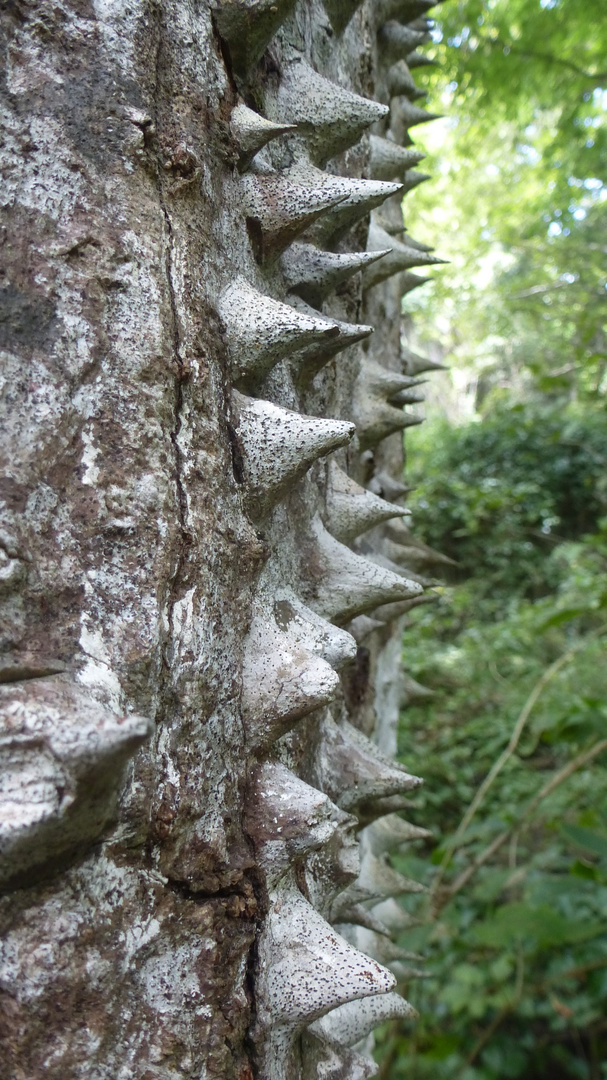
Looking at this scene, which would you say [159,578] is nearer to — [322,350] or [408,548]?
[322,350]

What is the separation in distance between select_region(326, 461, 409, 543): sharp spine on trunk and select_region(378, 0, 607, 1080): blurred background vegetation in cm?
69

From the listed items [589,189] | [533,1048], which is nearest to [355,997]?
[533,1048]

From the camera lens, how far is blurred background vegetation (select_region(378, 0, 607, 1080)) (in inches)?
91.7

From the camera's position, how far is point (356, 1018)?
27.6 inches

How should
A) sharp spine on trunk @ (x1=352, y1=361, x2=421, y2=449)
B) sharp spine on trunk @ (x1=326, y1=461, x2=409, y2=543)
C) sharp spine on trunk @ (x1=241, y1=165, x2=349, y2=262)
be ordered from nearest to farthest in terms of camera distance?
A: sharp spine on trunk @ (x1=241, y1=165, x2=349, y2=262) < sharp spine on trunk @ (x1=326, y1=461, x2=409, y2=543) < sharp spine on trunk @ (x1=352, y1=361, x2=421, y2=449)

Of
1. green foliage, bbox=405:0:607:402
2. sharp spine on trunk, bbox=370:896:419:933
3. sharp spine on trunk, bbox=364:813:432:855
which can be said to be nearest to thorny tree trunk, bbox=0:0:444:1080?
sharp spine on trunk, bbox=364:813:432:855

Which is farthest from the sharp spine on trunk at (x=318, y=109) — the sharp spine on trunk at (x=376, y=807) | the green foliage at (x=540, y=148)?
the green foliage at (x=540, y=148)

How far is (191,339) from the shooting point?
0.55 metres

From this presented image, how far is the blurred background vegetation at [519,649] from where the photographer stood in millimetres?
2330

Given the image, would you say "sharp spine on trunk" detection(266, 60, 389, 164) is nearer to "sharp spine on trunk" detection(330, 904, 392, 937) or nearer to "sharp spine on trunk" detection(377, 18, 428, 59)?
"sharp spine on trunk" detection(377, 18, 428, 59)

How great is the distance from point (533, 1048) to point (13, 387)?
281 centimetres

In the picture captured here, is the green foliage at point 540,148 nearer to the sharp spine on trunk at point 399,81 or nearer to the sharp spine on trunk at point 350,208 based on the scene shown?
the sharp spine on trunk at point 399,81

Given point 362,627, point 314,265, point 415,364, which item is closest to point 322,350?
point 314,265

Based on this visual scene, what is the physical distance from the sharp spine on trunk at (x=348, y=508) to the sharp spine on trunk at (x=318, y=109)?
1.03ft
